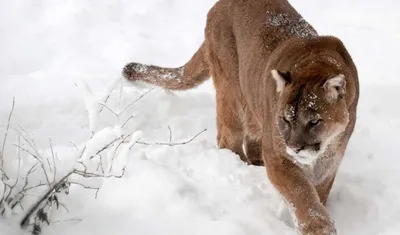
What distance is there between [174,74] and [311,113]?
2.05 meters

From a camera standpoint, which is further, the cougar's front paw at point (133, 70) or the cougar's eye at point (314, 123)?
the cougar's front paw at point (133, 70)

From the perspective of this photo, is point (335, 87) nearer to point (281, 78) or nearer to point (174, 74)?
point (281, 78)

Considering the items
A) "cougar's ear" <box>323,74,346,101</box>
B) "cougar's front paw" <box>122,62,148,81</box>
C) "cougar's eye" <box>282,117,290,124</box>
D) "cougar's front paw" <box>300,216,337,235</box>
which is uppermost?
"cougar's ear" <box>323,74,346,101</box>

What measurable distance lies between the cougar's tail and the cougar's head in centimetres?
167

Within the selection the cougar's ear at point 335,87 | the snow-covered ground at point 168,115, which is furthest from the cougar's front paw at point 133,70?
the cougar's ear at point 335,87

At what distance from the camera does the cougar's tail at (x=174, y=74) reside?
525cm

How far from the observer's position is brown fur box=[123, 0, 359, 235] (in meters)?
3.54

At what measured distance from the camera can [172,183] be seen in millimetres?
4066

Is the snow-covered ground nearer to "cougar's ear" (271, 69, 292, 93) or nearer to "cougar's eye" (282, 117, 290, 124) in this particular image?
"cougar's eye" (282, 117, 290, 124)

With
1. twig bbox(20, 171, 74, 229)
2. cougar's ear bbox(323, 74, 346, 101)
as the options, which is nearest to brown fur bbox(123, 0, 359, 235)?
cougar's ear bbox(323, 74, 346, 101)

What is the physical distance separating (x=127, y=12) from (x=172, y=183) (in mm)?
3436

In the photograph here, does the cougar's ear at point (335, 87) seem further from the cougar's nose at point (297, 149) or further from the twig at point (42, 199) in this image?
the twig at point (42, 199)

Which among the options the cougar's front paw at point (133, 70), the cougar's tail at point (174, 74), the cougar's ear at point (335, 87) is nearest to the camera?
the cougar's ear at point (335, 87)

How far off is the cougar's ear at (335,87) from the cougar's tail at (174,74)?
1826 millimetres
